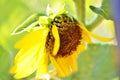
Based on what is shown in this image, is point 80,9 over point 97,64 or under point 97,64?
over

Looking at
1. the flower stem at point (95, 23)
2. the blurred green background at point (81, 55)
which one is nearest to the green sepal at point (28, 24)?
the blurred green background at point (81, 55)

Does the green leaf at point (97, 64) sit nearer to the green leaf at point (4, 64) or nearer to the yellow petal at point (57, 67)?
the yellow petal at point (57, 67)

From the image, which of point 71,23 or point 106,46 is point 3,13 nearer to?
point 71,23

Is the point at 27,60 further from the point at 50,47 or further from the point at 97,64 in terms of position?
the point at 97,64

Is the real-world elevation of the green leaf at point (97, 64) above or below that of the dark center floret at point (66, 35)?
below

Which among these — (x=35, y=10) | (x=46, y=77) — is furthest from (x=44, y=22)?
(x=46, y=77)

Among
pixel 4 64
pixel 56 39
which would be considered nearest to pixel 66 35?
pixel 56 39

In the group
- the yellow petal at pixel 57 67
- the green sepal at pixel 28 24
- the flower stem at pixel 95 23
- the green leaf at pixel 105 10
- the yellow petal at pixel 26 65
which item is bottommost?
the yellow petal at pixel 57 67

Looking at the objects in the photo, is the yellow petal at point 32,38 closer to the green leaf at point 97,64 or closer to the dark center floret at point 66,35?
the dark center floret at point 66,35
